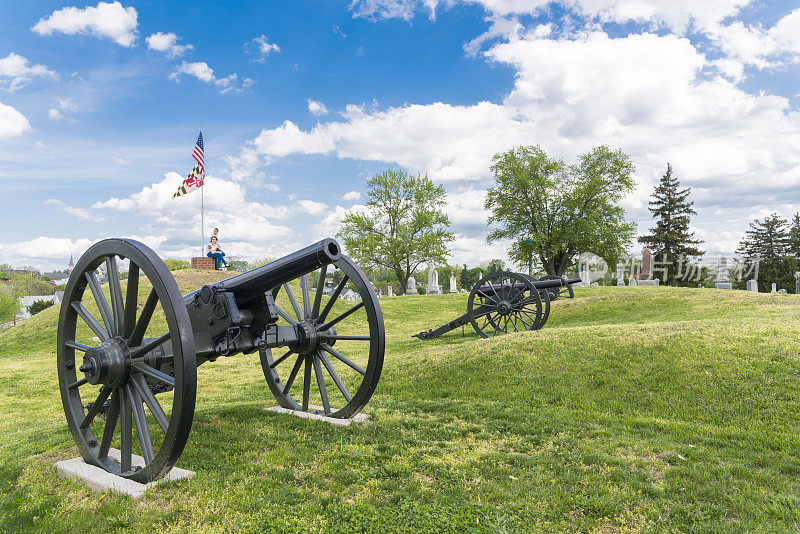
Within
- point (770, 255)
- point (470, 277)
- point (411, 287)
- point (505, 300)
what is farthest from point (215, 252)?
point (770, 255)

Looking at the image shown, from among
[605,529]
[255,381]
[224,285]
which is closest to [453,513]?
[605,529]

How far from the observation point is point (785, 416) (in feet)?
19.7

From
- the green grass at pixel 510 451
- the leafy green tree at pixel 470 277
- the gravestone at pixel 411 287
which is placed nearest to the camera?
the green grass at pixel 510 451

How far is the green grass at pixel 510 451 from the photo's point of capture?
3617mm

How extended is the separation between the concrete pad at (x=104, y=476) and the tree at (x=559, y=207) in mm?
33131

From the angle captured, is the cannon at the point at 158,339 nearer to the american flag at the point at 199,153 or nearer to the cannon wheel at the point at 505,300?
the cannon wheel at the point at 505,300

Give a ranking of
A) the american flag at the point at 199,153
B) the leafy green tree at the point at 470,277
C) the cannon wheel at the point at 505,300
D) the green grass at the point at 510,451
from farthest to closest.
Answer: the leafy green tree at the point at 470,277 < the american flag at the point at 199,153 < the cannon wheel at the point at 505,300 < the green grass at the point at 510,451

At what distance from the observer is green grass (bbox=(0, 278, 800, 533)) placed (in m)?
3.62

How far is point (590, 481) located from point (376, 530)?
6.74 ft

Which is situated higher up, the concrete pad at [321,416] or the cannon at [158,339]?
the cannon at [158,339]

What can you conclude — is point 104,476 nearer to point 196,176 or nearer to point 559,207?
point 196,176

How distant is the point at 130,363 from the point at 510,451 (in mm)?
3813

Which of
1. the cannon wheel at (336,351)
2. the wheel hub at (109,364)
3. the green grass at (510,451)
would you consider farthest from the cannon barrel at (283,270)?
the green grass at (510,451)

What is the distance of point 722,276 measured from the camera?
38.2 m
